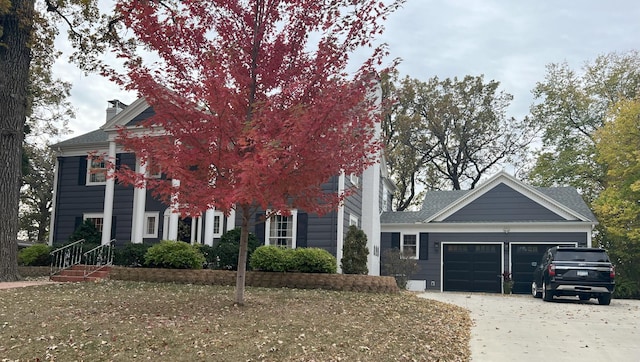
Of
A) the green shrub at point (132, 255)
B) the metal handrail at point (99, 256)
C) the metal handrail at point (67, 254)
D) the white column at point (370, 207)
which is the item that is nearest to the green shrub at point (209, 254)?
the green shrub at point (132, 255)

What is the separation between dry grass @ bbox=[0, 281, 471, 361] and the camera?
21.0 ft

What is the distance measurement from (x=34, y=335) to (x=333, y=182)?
11546 millimetres

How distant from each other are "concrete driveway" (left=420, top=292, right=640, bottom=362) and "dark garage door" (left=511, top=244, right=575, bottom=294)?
24.0 feet

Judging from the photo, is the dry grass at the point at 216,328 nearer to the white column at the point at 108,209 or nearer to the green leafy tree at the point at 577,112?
the white column at the point at 108,209

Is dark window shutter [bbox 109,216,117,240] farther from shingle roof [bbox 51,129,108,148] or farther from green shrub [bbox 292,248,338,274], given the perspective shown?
green shrub [bbox 292,248,338,274]

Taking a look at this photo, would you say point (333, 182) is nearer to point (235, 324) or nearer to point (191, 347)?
point (235, 324)

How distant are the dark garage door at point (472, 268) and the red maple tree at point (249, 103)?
1384 cm

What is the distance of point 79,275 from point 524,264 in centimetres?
1590

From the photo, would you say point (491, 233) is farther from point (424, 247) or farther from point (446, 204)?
point (446, 204)

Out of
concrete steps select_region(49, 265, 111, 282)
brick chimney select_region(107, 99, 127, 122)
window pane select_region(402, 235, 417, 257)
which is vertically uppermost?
brick chimney select_region(107, 99, 127, 122)

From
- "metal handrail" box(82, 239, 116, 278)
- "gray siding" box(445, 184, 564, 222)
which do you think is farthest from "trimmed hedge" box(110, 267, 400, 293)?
"gray siding" box(445, 184, 564, 222)

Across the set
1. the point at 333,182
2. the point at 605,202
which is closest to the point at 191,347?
the point at 333,182

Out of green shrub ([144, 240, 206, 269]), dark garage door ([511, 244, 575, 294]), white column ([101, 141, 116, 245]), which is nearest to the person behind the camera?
green shrub ([144, 240, 206, 269])

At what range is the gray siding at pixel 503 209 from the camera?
21.4 meters
